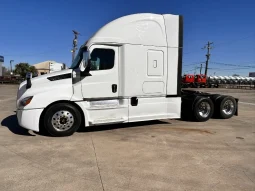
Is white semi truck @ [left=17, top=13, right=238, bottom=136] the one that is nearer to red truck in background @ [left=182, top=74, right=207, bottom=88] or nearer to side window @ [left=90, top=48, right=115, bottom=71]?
side window @ [left=90, top=48, right=115, bottom=71]

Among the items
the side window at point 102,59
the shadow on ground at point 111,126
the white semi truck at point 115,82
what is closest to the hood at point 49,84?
the white semi truck at point 115,82

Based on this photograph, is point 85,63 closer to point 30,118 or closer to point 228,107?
point 30,118

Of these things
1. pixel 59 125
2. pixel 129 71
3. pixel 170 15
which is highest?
pixel 170 15

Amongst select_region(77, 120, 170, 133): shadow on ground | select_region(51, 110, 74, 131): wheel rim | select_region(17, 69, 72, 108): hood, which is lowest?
select_region(77, 120, 170, 133): shadow on ground

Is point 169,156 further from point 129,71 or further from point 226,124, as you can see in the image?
point 226,124

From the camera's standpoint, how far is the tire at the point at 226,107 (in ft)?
31.3

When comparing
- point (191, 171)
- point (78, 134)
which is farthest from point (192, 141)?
point (78, 134)

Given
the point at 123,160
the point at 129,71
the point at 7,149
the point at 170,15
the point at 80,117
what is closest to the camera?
the point at 123,160

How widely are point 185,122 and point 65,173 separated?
5666 millimetres

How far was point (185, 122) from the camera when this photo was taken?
28.8ft

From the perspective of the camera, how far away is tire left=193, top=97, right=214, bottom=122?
8.78 m

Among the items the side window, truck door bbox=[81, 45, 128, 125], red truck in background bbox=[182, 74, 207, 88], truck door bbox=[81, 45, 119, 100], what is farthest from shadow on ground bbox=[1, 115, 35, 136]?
red truck in background bbox=[182, 74, 207, 88]

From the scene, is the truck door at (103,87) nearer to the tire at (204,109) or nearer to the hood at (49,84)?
the hood at (49,84)

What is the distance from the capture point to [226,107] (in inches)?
388
